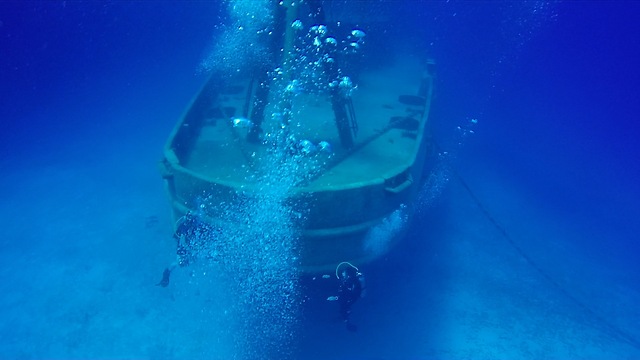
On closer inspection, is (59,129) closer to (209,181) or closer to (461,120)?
(209,181)

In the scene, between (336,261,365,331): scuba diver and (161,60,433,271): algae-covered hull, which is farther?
(336,261,365,331): scuba diver

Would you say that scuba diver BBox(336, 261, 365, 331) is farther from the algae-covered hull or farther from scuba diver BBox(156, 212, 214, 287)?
scuba diver BBox(156, 212, 214, 287)

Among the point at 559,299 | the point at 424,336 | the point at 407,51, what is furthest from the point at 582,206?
the point at 424,336

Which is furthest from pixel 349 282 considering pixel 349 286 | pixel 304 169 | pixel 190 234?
pixel 190 234

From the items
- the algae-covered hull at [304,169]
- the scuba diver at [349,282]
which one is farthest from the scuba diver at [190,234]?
the scuba diver at [349,282]

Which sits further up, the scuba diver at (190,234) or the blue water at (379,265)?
the scuba diver at (190,234)

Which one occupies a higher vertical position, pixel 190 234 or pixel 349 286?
pixel 190 234

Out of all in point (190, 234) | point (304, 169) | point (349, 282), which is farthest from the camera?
point (304, 169)

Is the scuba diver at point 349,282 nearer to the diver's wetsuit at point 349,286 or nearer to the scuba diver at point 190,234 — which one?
the diver's wetsuit at point 349,286

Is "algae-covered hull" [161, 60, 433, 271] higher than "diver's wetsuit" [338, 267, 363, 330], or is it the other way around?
"algae-covered hull" [161, 60, 433, 271]

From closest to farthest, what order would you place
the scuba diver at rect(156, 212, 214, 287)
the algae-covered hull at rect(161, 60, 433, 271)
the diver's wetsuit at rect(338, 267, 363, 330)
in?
the algae-covered hull at rect(161, 60, 433, 271), the diver's wetsuit at rect(338, 267, 363, 330), the scuba diver at rect(156, 212, 214, 287)

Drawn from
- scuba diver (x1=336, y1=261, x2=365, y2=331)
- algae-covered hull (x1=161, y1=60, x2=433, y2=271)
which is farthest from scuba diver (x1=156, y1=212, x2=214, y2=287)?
scuba diver (x1=336, y1=261, x2=365, y2=331)

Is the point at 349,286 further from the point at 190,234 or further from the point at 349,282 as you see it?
the point at 190,234

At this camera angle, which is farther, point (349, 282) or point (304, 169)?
point (304, 169)
